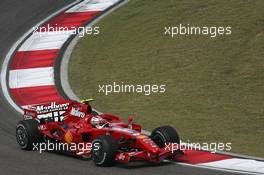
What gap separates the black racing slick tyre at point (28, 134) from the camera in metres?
13.1

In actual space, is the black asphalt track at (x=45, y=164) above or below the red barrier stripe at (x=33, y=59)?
below

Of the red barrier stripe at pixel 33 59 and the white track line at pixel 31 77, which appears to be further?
the red barrier stripe at pixel 33 59

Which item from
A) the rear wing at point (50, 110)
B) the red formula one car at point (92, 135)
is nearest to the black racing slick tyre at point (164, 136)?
Result: the red formula one car at point (92, 135)

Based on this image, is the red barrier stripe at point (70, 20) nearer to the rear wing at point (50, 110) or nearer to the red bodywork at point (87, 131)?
the red bodywork at point (87, 131)

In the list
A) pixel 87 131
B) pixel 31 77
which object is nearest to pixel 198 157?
pixel 87 131

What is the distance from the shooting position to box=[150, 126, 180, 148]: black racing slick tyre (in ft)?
40.0

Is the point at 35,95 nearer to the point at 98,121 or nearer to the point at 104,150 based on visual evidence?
the point at 98,121

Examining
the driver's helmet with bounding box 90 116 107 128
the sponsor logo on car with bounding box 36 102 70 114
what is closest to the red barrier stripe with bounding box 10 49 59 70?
the sponsor logo on car with bounding box 36 102 70 114

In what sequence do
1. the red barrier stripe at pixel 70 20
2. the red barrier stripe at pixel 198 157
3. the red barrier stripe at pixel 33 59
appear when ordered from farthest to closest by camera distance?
the red barrier stripe at pixel 70 20 < the red barrier stripe at pixel 33 59 < the red barrier stripe at pixel 198 157

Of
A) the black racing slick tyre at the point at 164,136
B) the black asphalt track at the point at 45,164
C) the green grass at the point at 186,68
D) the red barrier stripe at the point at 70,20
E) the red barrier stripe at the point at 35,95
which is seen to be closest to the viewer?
the black asphalt track at the point at 45,164

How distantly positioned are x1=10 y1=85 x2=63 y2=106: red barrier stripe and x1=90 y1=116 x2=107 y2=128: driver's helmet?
3.84 m

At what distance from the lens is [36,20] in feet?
73.4

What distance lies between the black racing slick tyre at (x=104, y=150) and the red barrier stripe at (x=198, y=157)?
3.86 feet

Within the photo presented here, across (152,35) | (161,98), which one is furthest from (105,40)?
(161,98)
